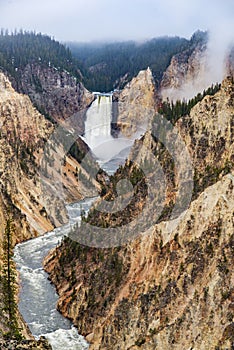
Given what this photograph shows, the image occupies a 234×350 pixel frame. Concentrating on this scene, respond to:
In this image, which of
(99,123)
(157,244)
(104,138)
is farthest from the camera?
(99,123)

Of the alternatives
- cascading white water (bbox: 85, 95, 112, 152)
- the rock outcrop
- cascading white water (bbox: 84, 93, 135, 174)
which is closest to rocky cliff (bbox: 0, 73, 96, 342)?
cascading white water (bbox: 84, 93, 135, 174)

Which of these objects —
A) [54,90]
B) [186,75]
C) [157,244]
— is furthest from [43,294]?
[54,90]

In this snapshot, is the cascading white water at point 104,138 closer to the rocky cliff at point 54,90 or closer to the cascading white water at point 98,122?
the cascading white water at point 98,122

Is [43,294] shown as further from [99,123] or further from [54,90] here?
[54,90]

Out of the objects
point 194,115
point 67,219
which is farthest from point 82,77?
point 194,115

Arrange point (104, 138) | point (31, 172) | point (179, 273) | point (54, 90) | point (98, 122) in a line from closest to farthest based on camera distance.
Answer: point (179, 273) → point (31, 172) → point (104, 138) → point (98, 122) → point (54, 90)

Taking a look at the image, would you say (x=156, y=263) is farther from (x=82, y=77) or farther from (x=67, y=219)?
(x=82, y=77)
